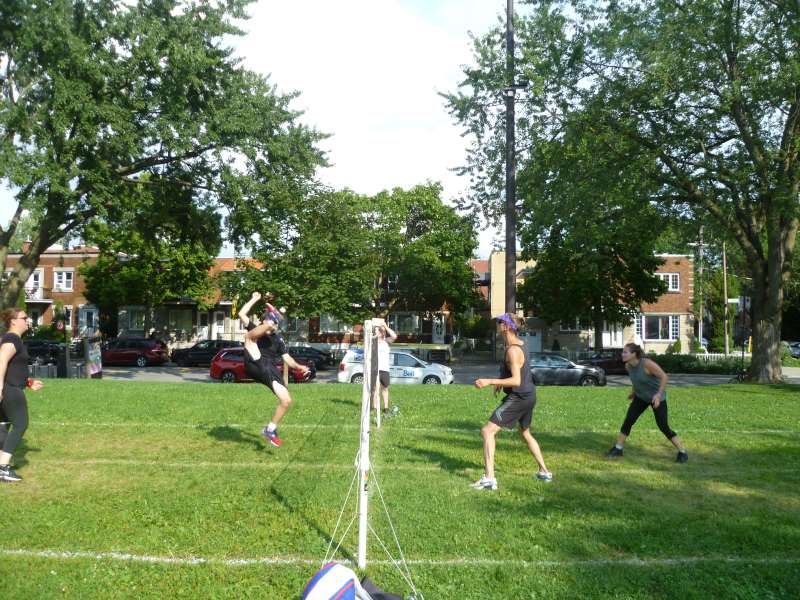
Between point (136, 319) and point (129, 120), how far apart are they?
34.8 metres

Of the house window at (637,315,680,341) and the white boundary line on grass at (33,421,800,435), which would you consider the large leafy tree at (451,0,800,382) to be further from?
the house window at (637,315,680,341)

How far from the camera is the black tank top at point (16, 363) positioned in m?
7.25

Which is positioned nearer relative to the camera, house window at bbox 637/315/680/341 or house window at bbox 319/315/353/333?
house window at bbox 637/315/680/341

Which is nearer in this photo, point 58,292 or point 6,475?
point 6,475

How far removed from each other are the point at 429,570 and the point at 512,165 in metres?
13.2

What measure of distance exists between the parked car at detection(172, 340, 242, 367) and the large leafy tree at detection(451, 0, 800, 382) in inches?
957

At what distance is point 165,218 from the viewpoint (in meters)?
27.0

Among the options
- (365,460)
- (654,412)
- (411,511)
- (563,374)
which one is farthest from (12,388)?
→ (563,374)

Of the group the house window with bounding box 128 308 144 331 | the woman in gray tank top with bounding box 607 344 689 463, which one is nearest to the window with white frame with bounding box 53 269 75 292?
the house window with bounding box 128 308 144 331

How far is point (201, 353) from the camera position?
42.0 meters

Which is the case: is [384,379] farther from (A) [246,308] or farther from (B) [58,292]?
(B) [58,292]

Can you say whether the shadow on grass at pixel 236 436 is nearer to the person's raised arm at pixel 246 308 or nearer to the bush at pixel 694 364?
the person's raised arm at pixel 246 308

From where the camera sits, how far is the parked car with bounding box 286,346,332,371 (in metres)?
37.6

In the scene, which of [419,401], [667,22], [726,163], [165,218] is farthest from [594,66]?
[165,218]
